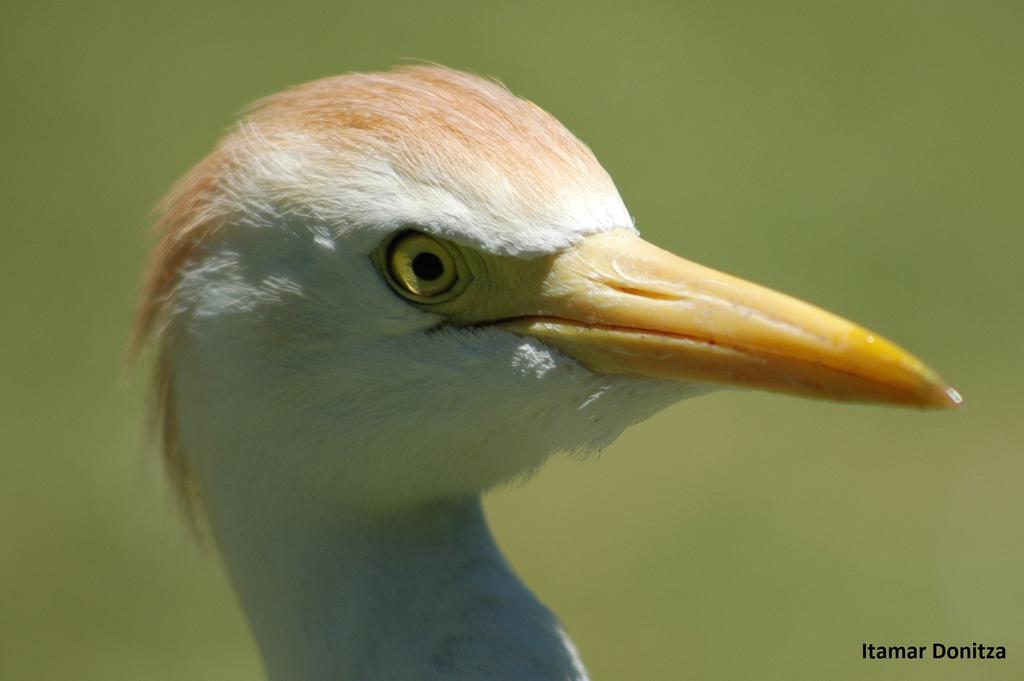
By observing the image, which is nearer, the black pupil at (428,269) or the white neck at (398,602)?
the black pupil at (428,269)

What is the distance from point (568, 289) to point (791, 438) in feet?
13.7

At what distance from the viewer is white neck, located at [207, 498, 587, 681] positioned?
7.03 ft

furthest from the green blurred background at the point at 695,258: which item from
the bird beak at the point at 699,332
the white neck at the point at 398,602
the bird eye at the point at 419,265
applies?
the bird beak at the point at 699,332

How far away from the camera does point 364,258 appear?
6.53 feet

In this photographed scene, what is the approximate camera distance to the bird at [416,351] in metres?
1.95

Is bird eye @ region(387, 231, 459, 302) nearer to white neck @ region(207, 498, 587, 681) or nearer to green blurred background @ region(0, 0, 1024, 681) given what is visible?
white neck @ region(207, 498, 587, 681)

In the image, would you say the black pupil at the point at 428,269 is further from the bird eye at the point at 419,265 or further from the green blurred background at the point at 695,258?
the green blurred background at the point at 695,258

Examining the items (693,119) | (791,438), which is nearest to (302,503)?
(791,438)

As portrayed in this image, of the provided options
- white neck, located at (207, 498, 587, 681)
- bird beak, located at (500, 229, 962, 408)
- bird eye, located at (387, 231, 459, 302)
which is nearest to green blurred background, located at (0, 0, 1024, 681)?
white neck, located at (207, 498, 587, 681)

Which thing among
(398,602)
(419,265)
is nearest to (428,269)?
(419,265)

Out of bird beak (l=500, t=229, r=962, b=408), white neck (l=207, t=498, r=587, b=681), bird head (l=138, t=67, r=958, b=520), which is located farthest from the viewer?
white neck (l=207, t=498, r=587, b=681)

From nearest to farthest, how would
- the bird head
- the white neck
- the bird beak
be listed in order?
the bird beak < the bird head < the white neck

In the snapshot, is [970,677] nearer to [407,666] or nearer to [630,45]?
[407,666]

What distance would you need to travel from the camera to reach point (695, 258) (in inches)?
267
